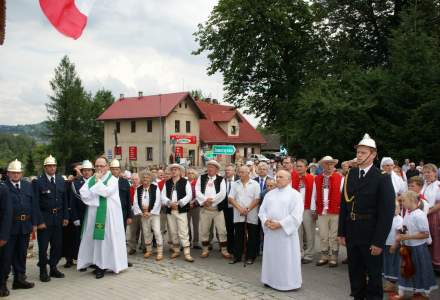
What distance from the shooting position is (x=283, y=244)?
265 inches

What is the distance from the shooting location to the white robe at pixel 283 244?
21.6ft

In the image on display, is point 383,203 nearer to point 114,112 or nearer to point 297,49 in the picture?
point 297,49

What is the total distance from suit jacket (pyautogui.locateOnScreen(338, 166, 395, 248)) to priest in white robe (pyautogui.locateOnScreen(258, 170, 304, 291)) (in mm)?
1329

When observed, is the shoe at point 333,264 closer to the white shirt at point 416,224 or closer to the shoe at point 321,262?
the shoe at point 321,262

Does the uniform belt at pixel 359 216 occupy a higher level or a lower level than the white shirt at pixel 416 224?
higher

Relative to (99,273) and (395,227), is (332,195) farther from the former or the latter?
(99,273)

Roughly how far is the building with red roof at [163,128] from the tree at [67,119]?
33.7 ft

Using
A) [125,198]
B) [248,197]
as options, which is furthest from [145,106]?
[248,197]

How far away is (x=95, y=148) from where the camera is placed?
67.6m

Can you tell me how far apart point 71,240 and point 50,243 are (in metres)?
0.91

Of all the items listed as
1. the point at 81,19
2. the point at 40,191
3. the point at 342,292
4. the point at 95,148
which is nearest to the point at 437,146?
→ the point at 342,292

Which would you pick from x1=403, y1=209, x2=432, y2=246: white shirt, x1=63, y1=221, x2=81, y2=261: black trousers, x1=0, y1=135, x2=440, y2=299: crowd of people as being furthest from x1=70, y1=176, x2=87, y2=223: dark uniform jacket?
x1=403, y1=209, x2=432, y2=246: white shirt

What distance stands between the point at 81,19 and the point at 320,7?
23783 mm

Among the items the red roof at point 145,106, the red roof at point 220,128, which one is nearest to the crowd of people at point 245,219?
the red roof at point 145,106
